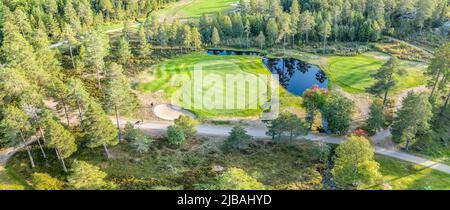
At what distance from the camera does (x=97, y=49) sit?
293ft

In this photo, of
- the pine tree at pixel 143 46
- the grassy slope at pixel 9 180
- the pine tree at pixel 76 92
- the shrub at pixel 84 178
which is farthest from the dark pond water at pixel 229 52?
the shrub at pixel 84 178

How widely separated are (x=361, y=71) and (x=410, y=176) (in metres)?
45.2

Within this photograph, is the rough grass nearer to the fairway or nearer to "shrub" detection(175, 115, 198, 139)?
"shrub" detection(175, 115, 198, 139)

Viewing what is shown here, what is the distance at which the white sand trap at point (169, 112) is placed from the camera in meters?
78.5

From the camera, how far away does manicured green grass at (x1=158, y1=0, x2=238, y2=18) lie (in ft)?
510

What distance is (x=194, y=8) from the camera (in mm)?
164375

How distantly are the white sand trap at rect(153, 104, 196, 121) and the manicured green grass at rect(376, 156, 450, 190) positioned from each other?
127 feet

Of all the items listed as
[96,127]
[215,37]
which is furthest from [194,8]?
[96,127]

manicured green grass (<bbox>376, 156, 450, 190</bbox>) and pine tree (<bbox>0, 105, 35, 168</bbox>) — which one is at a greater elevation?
pine tree (<bbox>0, 105, 35, 168</bbox>)

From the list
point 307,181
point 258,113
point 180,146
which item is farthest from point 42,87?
point 307,181

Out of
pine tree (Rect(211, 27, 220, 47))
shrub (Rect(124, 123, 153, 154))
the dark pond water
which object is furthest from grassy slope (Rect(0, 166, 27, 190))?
pine tree (Rect(211, 27, 220, 47))

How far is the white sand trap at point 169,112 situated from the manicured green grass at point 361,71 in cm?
4019
